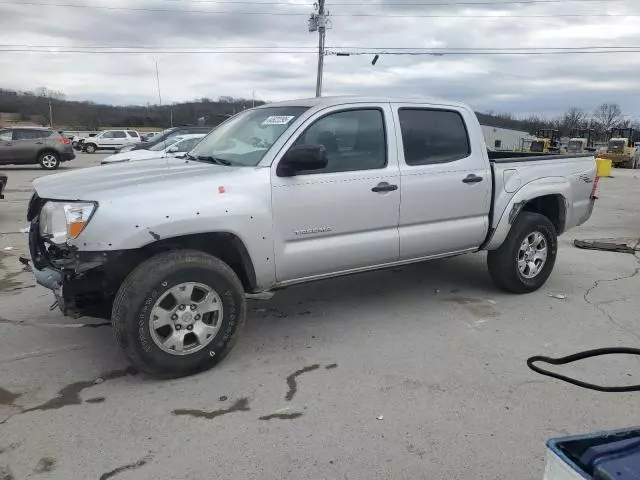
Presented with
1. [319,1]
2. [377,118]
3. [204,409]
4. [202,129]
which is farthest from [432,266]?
[319,1]

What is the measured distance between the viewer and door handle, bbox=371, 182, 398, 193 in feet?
14.2

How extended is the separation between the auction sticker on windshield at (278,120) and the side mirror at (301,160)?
35cm

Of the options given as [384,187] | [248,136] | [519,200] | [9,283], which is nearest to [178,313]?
[248,136]

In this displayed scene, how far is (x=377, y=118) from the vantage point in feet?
14.8

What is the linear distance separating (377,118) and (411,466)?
9.16ft

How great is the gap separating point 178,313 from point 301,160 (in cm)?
Result: 135

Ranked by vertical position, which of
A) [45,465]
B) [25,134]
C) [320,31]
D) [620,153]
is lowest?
[45,465]

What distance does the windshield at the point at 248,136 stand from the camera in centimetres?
415

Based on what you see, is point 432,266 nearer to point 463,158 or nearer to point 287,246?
point 463,158

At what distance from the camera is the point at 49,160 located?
22.1 metres

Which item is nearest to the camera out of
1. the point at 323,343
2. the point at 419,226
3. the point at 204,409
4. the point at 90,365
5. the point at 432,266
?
the point at 204,409

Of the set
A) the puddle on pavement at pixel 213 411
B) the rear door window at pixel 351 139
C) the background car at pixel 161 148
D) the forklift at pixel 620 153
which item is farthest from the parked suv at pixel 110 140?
the puddle on pavement at pixel 213 411

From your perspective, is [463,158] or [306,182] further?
[463,158]

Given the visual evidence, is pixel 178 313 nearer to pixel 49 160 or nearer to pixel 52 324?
pixel 52 324
